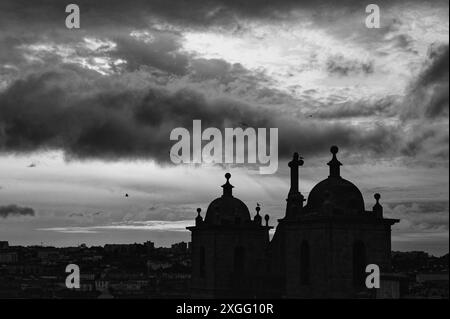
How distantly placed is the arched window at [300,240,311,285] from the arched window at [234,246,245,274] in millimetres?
10845

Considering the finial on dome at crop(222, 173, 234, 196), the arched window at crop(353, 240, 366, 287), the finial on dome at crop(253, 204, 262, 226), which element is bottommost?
the arched window at crop(353, 240, 366, 287)

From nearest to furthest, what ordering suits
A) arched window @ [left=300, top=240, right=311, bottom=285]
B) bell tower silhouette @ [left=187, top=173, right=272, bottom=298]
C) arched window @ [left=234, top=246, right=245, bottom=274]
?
1. arched window @ [left=300, top=240, right=311, bottom=285]
2. bell tower silhouette @ [left=187, top=173, right=272, bottom=298]
3. arched window @ [left=234, top=246, right=245, bottom=274]

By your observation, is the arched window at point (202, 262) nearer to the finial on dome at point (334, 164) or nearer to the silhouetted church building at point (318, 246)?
the silhouetted church building at point (318, 246)

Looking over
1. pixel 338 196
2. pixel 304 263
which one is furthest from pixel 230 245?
pixel 338 196

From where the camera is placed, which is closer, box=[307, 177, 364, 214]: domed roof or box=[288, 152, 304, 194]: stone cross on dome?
box=[307, 177, 364, 214]: domed roof

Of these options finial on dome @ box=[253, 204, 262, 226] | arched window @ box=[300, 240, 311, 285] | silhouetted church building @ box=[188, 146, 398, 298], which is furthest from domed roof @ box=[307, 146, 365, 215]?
finial on dome @ box=[253, 204, 262, 226]

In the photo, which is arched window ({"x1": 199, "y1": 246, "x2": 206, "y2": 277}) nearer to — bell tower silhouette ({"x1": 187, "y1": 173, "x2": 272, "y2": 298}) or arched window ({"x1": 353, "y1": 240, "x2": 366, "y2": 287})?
bell tower silhouette ({"x1": 187, "y1": 173, "x2": 272, "y2": 298})

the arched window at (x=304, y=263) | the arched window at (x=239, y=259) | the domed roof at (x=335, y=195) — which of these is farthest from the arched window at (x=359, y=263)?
the arched window at (x=239, y=259)

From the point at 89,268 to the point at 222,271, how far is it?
3342 inches

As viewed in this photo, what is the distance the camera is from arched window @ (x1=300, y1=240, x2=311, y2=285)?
66.6 meters

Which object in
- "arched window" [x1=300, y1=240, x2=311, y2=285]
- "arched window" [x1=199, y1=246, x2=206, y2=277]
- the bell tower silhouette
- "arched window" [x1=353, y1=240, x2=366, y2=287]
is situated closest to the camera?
"arched window" [x1=353, y1=240, x2=366, y2=287]
